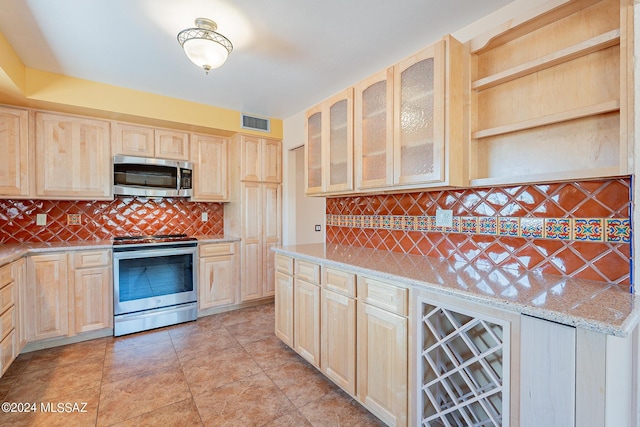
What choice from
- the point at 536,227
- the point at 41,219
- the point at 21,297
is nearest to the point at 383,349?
the point at 536,227

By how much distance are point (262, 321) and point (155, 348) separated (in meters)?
1.04

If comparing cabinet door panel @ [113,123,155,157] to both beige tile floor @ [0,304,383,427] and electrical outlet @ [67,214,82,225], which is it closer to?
electrical outlet @ [67,214,82,225]

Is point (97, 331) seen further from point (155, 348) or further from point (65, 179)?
point (65, 179)

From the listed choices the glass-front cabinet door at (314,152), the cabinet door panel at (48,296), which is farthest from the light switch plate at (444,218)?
the cabinet door panel at (48,296)

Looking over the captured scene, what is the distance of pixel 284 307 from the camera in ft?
8.02

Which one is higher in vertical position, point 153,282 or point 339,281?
point 339,281

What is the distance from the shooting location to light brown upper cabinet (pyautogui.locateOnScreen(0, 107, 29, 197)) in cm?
250

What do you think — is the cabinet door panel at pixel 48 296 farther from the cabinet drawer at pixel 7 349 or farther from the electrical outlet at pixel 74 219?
the electrical outlet at pixel 74 219

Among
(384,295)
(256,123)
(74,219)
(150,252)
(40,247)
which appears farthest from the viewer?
(256,123)

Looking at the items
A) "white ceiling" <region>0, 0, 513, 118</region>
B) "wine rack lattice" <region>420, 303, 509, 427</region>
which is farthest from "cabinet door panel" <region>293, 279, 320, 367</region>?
"white ceiling" <region>0, 0, 513, 118</region>

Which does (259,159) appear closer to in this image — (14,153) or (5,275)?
(14,153)

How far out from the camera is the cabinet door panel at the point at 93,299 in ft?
8.75

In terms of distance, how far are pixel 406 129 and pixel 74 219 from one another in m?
3.43

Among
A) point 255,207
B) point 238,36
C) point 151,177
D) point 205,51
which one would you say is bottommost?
point 255,207
